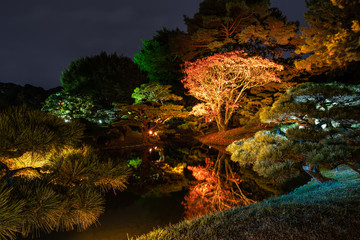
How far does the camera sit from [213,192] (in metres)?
5.16

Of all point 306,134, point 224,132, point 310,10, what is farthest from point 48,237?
point 224,132

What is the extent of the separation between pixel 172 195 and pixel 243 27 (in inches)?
467

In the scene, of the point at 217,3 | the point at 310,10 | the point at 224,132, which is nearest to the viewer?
the point at 310,10

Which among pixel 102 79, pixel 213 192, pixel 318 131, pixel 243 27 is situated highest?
pixel 102 79

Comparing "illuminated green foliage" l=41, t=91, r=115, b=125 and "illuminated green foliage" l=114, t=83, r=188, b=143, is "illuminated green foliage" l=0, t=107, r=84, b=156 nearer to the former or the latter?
"illuminated green foliage" l=114, t=83, r=188, b=143

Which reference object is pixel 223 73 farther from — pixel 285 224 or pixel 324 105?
pixel 285 224

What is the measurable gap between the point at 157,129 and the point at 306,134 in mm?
10450

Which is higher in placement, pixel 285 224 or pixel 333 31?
pixel 333 31

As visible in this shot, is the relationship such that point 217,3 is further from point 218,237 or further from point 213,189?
point 218,237

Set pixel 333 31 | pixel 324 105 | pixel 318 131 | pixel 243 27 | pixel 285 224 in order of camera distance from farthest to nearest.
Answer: pixel 243 27, pixel 333 31, pixel 324 105, pixel 318 131, pixel 285 224

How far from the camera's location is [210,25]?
1272 centimetres

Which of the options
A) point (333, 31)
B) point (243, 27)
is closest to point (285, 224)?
point (333, 31)

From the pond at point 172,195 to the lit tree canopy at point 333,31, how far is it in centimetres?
428

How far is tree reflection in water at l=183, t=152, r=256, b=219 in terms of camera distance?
4.35 metres
